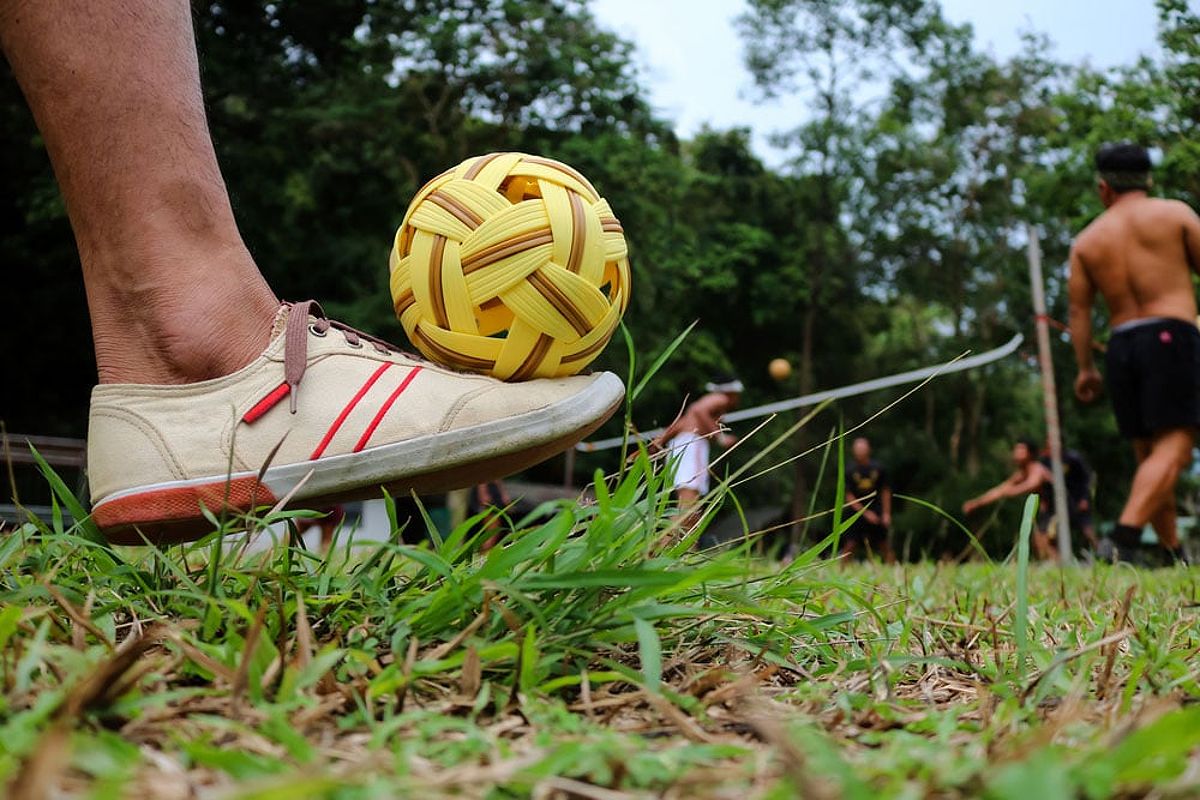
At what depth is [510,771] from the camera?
2.16 ft

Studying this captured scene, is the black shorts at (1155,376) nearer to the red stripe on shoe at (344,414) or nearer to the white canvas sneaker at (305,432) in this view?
the white canvas sneaker at (305,432)

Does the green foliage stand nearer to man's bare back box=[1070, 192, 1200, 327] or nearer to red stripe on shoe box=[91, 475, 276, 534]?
man's bare back box=[1070, 192, 1200, 327]

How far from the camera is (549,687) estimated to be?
0.92 metres

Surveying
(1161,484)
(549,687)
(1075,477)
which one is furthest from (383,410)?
(1075,477)

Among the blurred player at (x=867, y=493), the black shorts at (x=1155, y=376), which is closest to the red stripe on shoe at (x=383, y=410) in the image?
the black shorts at (x=1155, y=376)

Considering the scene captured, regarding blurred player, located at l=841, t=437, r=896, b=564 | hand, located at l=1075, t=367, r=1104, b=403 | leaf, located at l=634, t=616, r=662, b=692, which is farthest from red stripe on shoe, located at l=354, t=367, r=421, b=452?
blurred player, located at l=841, t=437, r=896, b=564

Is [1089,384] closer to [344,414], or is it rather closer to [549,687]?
[344,414]

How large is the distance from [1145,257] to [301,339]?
196 inches

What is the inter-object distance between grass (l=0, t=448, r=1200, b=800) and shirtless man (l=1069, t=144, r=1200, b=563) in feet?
13.2

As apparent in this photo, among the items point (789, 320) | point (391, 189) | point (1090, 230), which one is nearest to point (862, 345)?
point (789, 320)

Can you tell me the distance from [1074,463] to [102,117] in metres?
13.1

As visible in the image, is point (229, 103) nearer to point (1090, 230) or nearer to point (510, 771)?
point (1090, 230)

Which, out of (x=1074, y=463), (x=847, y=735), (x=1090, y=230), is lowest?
(x=1074, y=463)

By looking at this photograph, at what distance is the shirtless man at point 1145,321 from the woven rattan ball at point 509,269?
4198 mm
